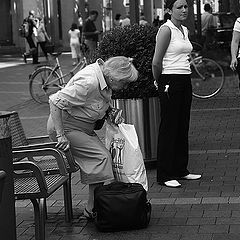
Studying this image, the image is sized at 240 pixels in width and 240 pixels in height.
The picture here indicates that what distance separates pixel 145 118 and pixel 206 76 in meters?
7.04

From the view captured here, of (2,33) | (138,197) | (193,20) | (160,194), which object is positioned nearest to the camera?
(138,197)

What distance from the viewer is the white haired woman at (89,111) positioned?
6359mm

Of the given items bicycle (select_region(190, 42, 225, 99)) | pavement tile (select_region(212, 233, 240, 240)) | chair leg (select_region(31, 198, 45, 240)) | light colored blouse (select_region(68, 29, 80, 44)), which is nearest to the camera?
chair leg (select_region(31, 198, 45, 240))

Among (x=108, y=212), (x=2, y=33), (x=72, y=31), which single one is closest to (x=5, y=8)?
(x=2, y=33)

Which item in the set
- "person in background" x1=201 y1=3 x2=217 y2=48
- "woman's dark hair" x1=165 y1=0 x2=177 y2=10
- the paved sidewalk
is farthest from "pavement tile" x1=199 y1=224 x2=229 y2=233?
"person in background" x1=201 y1=3 x2=217 y2=48

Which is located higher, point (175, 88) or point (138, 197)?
point (175, 88)

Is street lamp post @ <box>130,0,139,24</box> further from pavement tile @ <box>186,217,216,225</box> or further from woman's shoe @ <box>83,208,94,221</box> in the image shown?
pavement tile @ <box>186,217,216,225</box>

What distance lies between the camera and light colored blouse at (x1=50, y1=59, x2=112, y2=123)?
20.9 feet

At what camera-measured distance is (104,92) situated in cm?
648

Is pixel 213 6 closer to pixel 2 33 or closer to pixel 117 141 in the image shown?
pixel 117 141

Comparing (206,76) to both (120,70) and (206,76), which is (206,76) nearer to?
(206,76)

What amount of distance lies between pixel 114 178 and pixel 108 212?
0.40m

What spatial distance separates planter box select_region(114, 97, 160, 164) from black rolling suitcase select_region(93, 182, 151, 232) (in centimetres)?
246

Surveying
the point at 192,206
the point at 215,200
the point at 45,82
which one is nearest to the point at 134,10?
the point at 45,82
